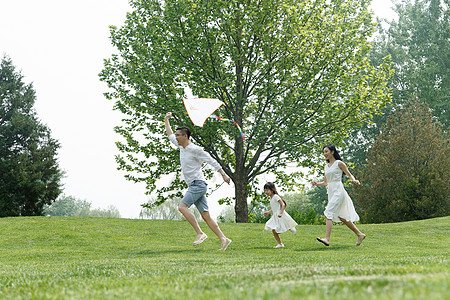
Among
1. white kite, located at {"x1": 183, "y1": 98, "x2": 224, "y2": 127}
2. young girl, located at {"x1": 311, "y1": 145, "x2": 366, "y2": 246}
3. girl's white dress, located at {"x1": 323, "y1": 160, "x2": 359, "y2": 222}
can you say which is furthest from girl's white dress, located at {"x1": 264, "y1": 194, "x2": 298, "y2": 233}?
white kite, located at {"x1": 183, "y1": 98, "x2": 224, "y2": 127}

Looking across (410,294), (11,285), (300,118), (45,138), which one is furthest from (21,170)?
(410,294)

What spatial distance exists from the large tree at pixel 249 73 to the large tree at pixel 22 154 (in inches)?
725

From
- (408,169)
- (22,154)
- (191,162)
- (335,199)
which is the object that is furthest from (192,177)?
(22,154)

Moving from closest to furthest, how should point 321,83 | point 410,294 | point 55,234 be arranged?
point 410,294
point 55,234
point 321,83

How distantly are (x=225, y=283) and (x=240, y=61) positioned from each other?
65.0ft

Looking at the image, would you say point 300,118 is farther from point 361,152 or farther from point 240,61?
point 361,152

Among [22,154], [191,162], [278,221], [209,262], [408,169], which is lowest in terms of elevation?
[209,262]

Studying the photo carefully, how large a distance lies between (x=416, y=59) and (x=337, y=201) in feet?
139

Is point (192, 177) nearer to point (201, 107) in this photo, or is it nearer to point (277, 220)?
point (201, 107)

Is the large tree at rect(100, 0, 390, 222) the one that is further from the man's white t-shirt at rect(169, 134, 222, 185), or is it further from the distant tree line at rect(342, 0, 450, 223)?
the man's white t-shirt at rect(169, 134, 222, 185)

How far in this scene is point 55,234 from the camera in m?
14.7

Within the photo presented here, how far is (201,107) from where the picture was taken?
11.5m

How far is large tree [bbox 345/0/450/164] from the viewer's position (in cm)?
4366

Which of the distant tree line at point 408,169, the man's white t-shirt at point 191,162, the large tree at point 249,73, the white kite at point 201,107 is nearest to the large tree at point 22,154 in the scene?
the large tree at point 249,73
